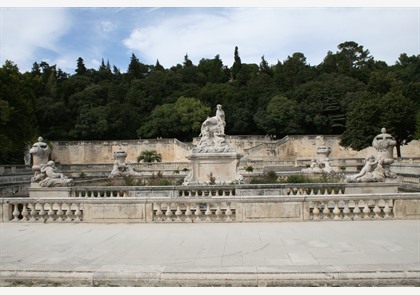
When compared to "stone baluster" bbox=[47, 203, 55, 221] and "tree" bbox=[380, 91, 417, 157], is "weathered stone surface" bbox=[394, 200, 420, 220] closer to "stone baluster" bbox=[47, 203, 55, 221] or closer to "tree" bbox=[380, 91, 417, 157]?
"stone baluster" bbox=[47, 203, 55, 221]

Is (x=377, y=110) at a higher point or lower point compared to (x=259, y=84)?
lower

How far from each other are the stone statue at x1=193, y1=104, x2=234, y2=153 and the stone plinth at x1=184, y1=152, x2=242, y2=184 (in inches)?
12.1

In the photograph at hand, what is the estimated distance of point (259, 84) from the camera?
2479 inches

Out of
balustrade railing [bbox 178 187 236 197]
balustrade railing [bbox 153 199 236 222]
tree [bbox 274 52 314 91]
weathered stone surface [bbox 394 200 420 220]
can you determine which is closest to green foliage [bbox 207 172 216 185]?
balustrade railing [bbox 178 187 236 197]

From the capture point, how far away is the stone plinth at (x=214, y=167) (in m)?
17.6

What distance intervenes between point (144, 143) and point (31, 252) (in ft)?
159

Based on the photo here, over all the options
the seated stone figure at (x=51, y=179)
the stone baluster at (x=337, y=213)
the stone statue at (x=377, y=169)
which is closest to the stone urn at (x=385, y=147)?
the stone statue at (x=377, y=169)

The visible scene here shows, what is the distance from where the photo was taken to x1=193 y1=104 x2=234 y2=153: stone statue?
58.6ft

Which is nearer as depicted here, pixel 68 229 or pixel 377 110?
pixel 68 229

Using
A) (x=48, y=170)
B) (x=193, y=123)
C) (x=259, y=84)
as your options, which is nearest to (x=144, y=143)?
(x=193, y=123)

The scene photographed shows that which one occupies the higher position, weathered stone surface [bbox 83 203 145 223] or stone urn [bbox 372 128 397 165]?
stone urn [bbox 372 128 397 165]

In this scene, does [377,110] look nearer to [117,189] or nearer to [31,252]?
[117,189]

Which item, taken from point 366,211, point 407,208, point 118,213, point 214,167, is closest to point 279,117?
point 214,167

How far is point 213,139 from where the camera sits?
18219mm
